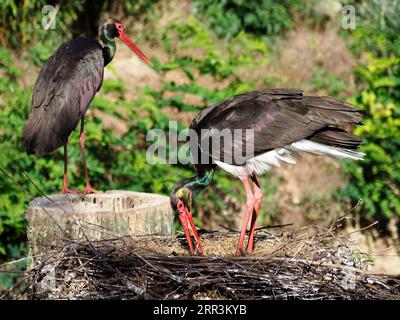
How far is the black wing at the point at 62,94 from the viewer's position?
6.06 meters

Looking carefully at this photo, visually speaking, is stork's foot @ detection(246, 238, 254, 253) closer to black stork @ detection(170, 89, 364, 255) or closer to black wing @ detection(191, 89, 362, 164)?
black stork @ detection(170, 89, 364, 255)

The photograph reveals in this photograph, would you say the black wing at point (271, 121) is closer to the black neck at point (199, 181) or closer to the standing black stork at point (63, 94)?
the black neck at point (199, 181)

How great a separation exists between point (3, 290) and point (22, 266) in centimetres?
48

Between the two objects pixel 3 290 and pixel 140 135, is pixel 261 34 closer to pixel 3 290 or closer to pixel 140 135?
pixel 140 135

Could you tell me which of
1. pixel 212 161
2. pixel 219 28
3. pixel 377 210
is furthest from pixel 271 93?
pixel 219 28

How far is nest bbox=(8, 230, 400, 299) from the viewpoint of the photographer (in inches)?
167

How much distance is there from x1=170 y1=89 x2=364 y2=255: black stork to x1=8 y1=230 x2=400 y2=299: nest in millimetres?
760

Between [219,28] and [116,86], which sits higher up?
[219,28]

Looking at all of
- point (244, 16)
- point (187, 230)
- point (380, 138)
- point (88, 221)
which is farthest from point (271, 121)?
point (244, 16)

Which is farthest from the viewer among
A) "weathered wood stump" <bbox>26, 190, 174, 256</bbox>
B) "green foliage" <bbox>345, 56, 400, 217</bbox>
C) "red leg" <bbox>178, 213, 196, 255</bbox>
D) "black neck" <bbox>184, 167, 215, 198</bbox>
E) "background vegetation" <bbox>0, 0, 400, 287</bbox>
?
"green foliage" <bbox>345, 56, 400, 217</bbox>

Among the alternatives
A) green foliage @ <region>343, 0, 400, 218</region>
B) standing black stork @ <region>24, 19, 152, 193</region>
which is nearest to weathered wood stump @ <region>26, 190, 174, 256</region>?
standing black stork @ <region>24, 19, 152, 193</region>

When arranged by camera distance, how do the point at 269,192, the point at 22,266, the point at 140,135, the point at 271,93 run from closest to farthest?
1. the point at 271,93
2. the point at 22,266
3. the point at 140,135
4. the point at 269,192

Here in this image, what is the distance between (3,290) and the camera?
317 inches

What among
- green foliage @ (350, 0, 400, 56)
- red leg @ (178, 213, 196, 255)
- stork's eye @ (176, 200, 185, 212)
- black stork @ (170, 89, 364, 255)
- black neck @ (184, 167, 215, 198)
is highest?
green foliage @ (350, 0, 400, 56)
